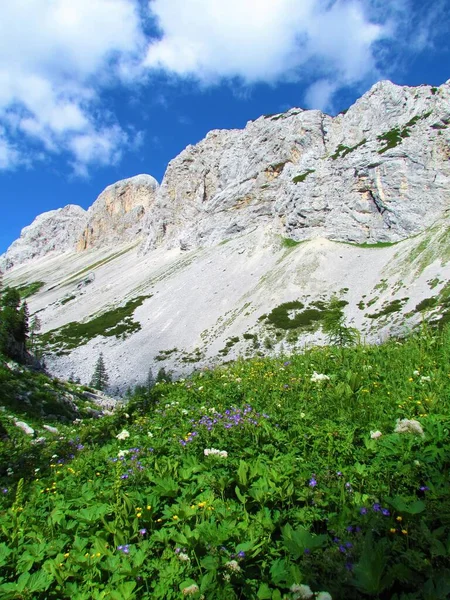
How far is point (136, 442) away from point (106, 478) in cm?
121

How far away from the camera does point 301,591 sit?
2.68 metres

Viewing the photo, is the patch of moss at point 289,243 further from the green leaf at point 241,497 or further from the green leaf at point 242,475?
the green leaf at point 241,497

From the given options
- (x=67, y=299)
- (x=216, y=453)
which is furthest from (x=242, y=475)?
(x=67, y=299)

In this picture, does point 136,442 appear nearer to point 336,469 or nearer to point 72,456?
point 72,456

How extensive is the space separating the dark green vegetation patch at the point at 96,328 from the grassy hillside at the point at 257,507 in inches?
3450

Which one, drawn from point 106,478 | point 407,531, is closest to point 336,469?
point 407,531

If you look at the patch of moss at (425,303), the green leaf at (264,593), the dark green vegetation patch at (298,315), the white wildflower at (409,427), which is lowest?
the dark green vegetation patch at (298,315)

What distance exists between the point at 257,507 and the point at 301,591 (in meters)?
1.42

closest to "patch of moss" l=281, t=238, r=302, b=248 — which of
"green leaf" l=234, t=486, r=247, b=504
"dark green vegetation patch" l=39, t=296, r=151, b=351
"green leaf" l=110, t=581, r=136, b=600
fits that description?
"dark green vegetation patch" l=39, t=296, r=151, b=351

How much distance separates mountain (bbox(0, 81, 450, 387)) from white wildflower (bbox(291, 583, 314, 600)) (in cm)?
4812

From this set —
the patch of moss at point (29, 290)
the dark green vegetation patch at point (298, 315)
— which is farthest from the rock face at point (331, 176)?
the patch of moss at point (29, 290)

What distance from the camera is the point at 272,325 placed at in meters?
73.9

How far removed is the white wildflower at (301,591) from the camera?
2633 mm

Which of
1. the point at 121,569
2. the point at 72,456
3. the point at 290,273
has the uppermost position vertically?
the point at 121,569
